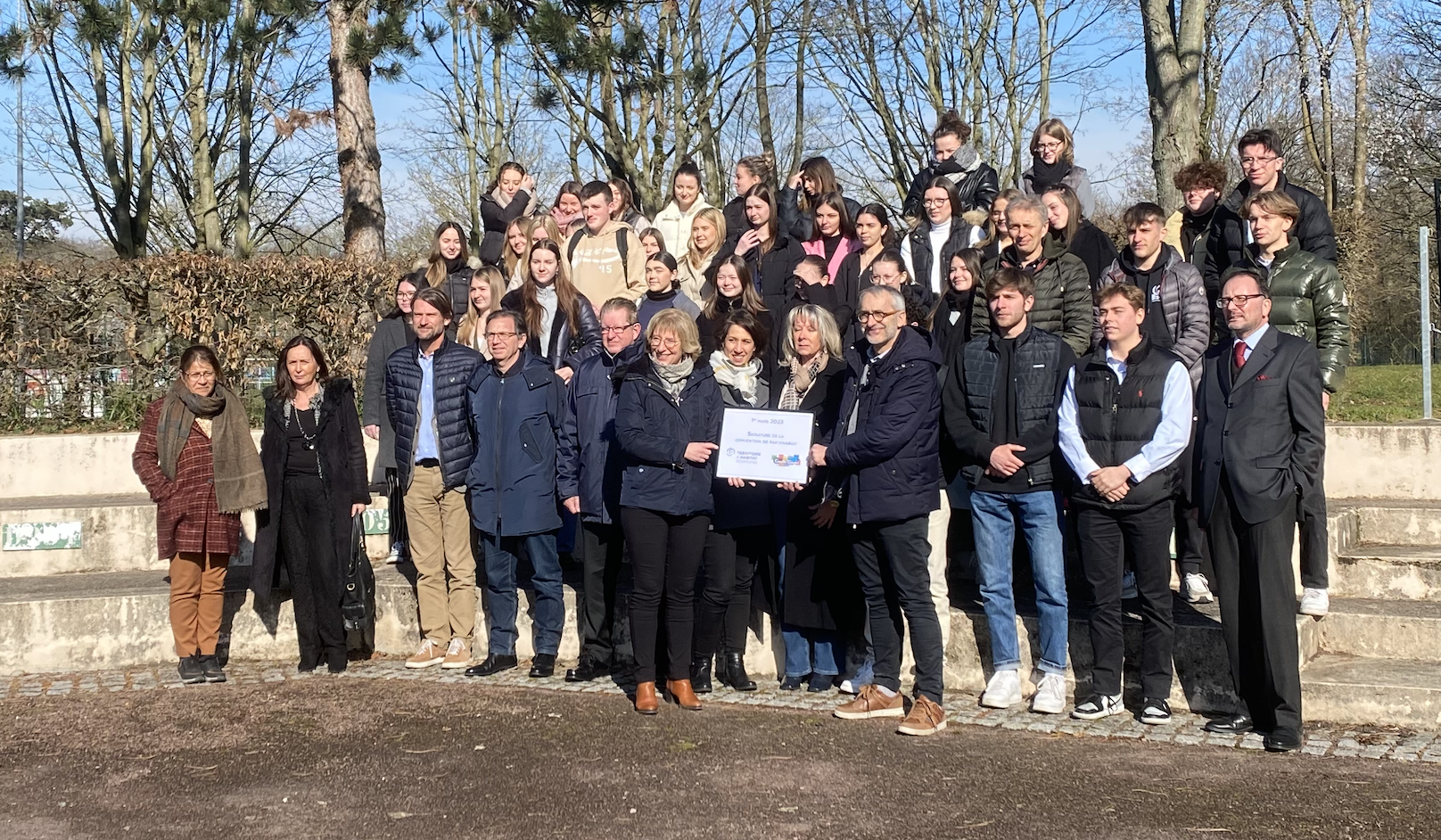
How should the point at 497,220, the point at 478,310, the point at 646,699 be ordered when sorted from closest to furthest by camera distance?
1. the point at 646,699
2. the point at 478,310
3. the point at 497,220

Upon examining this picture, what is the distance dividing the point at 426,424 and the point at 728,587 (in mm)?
2138

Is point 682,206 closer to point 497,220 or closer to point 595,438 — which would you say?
point 497,220

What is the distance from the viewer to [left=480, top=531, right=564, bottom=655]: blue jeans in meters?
7.64

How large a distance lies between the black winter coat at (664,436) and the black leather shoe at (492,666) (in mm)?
1628

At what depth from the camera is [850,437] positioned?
6.39 meters

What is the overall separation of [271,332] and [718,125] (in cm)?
1152

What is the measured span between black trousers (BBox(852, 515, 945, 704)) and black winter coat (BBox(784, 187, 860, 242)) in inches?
105

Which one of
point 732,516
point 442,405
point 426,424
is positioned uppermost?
point 442,405

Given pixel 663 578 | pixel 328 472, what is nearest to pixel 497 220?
pixel 328 472

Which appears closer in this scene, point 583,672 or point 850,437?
point 850,437

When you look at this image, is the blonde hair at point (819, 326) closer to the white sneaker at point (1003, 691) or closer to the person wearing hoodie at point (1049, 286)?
the person wearing hoodie at point (1049, 286)

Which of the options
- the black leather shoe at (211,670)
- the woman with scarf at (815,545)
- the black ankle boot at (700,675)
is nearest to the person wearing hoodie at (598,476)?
the black ankle boot at (700,675)

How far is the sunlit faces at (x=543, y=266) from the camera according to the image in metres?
8.48

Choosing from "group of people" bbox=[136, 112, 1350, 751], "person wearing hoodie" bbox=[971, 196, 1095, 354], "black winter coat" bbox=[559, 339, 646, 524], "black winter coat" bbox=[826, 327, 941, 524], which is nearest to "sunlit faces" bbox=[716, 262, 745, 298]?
"group of people" bbox=[136, 112, 1350, 751]
